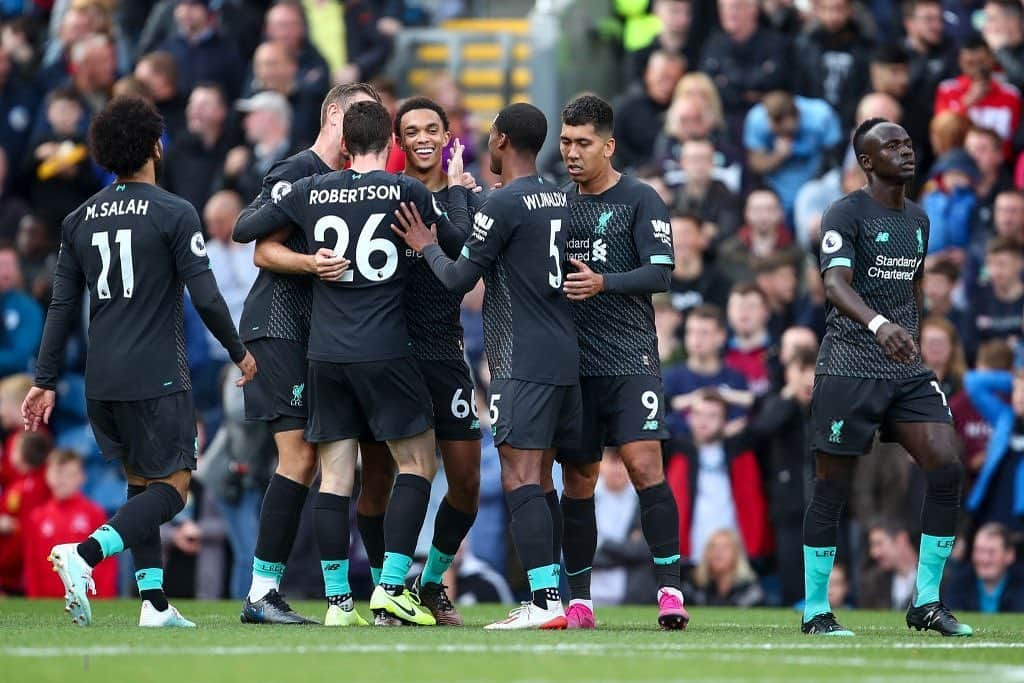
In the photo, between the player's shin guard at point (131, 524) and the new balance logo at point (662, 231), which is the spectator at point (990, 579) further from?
the player's shin guard at point (131, 524)

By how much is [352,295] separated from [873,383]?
2.50 metres

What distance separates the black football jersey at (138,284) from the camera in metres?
9.34

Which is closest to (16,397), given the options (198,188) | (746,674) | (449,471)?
(198,188)

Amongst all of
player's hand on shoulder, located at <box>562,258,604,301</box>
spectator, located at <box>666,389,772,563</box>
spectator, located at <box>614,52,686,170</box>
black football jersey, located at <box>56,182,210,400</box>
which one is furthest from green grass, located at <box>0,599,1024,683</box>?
spectator, located at <box>614,52,686,170</box>

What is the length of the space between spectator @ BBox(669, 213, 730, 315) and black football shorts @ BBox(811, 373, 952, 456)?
225 inches

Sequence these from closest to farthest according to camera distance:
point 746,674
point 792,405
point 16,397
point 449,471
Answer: point 746,674 → point 449,471 → point 792,405 → point 16,397

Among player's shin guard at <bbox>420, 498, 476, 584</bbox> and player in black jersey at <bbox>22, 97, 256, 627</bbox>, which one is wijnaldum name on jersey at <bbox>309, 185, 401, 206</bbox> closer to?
player in black jersey at <bbox>22, 97, 256, 627</bbox>

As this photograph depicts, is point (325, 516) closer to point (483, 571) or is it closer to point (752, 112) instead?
point (483, 571)

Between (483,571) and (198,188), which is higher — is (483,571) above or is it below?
below

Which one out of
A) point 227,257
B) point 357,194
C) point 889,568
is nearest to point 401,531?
point 357,194

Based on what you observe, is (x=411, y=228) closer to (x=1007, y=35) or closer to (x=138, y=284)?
(x=138, y=284)

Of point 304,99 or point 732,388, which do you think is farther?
point 304,99

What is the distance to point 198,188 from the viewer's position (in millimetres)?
17016

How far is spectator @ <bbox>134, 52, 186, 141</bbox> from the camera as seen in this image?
17516mm
